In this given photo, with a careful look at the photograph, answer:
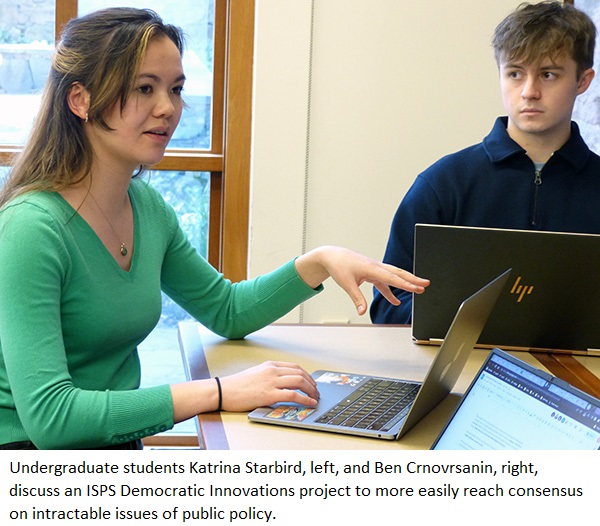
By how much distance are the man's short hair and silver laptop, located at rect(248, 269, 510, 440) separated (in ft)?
2.72

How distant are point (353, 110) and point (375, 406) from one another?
62.1 inches

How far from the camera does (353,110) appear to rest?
8.86 feet

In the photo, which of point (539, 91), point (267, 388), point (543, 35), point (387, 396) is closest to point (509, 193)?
point (539, 91)

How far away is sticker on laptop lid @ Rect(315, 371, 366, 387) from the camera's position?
1.39 meters

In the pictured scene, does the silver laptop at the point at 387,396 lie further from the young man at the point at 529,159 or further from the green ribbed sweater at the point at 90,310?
the young man at the point at 529,159

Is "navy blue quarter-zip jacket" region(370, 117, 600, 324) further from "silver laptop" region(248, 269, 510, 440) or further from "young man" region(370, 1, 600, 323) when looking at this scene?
"silver laptop" region(248, 269, 510, 440)

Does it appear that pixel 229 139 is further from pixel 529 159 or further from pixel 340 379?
pixel 340 379

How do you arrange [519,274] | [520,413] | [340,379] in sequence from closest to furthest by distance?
[520,413] → [340,379] → [519,274]

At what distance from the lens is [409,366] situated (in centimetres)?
154

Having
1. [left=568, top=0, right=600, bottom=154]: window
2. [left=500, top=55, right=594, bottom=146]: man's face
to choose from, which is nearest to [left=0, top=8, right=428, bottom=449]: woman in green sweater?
[left=500, top=55, right=594, bottom=146]: man's face

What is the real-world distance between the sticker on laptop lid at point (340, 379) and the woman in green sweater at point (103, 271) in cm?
9

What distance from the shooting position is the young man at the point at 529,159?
1.99 metres
